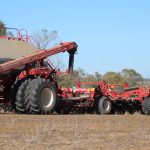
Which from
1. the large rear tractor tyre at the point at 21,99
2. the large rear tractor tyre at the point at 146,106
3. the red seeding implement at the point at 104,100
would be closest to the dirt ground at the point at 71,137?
the large rear tractor tyre at the point at 21,99

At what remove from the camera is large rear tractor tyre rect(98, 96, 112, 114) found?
21.4 m

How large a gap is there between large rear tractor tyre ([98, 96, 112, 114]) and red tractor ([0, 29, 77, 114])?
3462 millimetres

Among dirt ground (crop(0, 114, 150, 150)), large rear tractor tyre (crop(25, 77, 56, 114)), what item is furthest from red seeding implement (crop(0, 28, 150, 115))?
dirt ground (crop(0, 114, 150, 150))

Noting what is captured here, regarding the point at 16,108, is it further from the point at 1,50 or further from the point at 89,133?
the point at 89,133

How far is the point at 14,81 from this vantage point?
699 inches

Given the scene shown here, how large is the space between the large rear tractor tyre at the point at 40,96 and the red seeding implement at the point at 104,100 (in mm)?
1810

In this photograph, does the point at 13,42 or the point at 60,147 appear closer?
the point at 60,147

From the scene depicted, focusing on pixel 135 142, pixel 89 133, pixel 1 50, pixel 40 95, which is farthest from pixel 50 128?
pixel 1 50

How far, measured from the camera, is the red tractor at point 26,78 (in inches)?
665

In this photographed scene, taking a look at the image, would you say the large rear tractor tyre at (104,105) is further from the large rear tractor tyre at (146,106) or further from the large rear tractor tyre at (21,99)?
the large rear tractor tyre at (21,99)

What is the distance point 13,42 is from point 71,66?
2.52m

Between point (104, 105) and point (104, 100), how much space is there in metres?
0.22

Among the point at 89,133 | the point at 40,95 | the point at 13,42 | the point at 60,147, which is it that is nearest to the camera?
the point at 60,147

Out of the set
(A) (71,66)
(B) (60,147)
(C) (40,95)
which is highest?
(A) (71,66)
